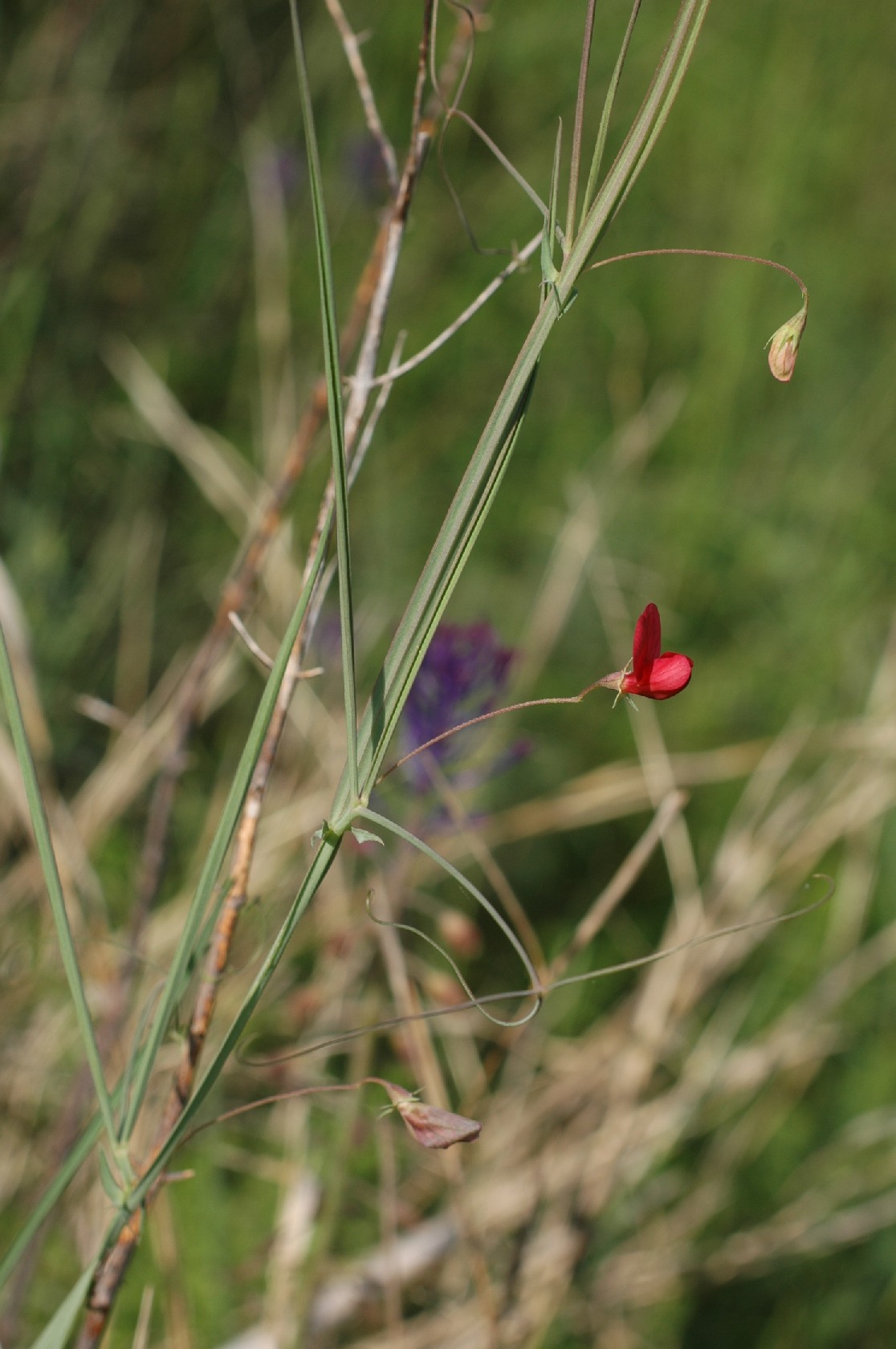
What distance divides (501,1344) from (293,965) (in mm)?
533

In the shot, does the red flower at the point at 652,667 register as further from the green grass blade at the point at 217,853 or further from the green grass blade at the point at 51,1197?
the green grass blade at the point at 51,1197

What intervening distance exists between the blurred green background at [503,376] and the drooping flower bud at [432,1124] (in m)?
1.03

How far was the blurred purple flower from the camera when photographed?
0.97m

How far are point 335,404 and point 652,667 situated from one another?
180 millimetres

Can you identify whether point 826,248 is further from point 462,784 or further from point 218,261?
point 462,784

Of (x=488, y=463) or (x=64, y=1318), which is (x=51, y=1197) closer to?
(x=64, y=1318)

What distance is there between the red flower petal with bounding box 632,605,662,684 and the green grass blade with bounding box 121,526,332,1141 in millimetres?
143

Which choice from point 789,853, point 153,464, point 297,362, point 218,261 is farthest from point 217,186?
point 789,853

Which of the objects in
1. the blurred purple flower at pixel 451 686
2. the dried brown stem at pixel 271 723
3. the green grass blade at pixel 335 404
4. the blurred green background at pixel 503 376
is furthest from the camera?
the blurred green background at pixel 503 376

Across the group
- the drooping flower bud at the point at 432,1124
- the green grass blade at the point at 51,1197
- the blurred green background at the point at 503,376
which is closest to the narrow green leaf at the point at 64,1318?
the green grass blade at the point at 51,1197

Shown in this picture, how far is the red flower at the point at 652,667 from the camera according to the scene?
1.60 ft

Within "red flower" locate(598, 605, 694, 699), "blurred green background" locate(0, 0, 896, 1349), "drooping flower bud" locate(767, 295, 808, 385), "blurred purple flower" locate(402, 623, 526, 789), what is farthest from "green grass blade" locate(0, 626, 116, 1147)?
"blurred green background" locate(0, 0, 896, 1349)

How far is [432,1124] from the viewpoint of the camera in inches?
19.6

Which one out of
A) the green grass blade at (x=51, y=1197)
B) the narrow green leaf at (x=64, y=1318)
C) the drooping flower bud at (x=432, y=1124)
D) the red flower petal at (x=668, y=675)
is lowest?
the narrow green leaf at (x=64, y=1318)
